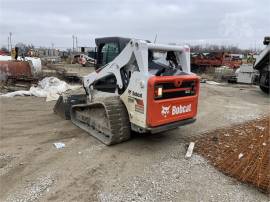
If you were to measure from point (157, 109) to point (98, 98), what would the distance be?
1.70 metres

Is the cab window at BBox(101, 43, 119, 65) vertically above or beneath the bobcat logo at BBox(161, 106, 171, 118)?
above

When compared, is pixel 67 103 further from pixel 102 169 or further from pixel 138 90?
pixel 102 169

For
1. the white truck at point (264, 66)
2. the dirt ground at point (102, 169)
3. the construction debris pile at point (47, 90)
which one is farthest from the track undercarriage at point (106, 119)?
the white truck at point (264, 66)

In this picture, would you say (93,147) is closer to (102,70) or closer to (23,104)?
(102,70)

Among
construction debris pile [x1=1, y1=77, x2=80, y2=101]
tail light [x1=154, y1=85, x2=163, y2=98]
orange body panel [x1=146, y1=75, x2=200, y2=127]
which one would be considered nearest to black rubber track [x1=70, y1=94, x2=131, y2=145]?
orange body panel [x1=146, y1=75, x2=200, y2=127]

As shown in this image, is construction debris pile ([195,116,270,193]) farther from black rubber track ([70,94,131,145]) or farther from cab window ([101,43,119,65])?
cab window ([101,43,119,65])

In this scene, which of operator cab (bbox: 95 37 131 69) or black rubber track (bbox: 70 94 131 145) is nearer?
black rubber track (bbox: 70 94 131 145)

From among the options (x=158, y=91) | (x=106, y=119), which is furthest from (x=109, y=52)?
(x=158, y=91)

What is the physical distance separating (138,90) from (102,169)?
4.62 ft

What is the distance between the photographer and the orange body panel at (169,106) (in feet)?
15.9

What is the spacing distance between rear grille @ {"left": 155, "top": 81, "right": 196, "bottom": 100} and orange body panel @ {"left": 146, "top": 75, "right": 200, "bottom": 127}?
38 mm

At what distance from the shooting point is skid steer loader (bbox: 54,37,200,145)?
492 cm

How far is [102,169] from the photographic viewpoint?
450cm

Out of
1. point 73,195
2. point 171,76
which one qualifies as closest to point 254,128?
point 171,76
